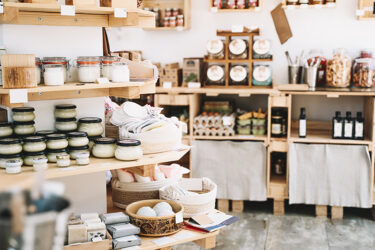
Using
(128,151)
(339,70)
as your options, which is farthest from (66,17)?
(339,70)

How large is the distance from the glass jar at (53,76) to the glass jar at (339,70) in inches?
118

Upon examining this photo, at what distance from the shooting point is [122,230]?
101 inches

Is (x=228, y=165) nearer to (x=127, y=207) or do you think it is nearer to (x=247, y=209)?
(x=247, y=209)

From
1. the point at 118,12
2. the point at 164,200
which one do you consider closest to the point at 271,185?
the point at 164,200

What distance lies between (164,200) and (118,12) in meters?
1.09

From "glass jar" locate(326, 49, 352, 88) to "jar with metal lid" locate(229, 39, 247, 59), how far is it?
81 cm

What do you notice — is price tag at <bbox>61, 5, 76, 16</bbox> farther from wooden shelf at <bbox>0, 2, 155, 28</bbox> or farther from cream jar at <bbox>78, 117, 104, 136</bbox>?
cream jar at <bbox>78, 117, 104, 136</bbox>

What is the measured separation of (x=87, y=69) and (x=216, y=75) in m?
2.41

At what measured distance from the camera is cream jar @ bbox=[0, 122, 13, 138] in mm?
2500

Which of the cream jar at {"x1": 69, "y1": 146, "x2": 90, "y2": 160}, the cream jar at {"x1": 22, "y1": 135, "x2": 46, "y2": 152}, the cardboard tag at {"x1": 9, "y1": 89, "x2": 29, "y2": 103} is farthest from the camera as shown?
the cream jar at {"x1": 69, "y1": 146, "x2": 90, "y2": 160}

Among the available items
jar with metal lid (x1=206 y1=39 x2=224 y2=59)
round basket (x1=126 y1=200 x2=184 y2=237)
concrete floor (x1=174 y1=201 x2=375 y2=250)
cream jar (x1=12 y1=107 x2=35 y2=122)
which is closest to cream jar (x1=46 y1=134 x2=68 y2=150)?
cream jar (x1=12 y1=107 x2=35 y2=122)

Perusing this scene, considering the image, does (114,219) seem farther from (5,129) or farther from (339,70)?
(339,70)

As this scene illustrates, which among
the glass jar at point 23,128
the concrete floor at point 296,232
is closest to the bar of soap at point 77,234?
the glass jar at point 23,128

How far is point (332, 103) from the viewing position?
506 cm
